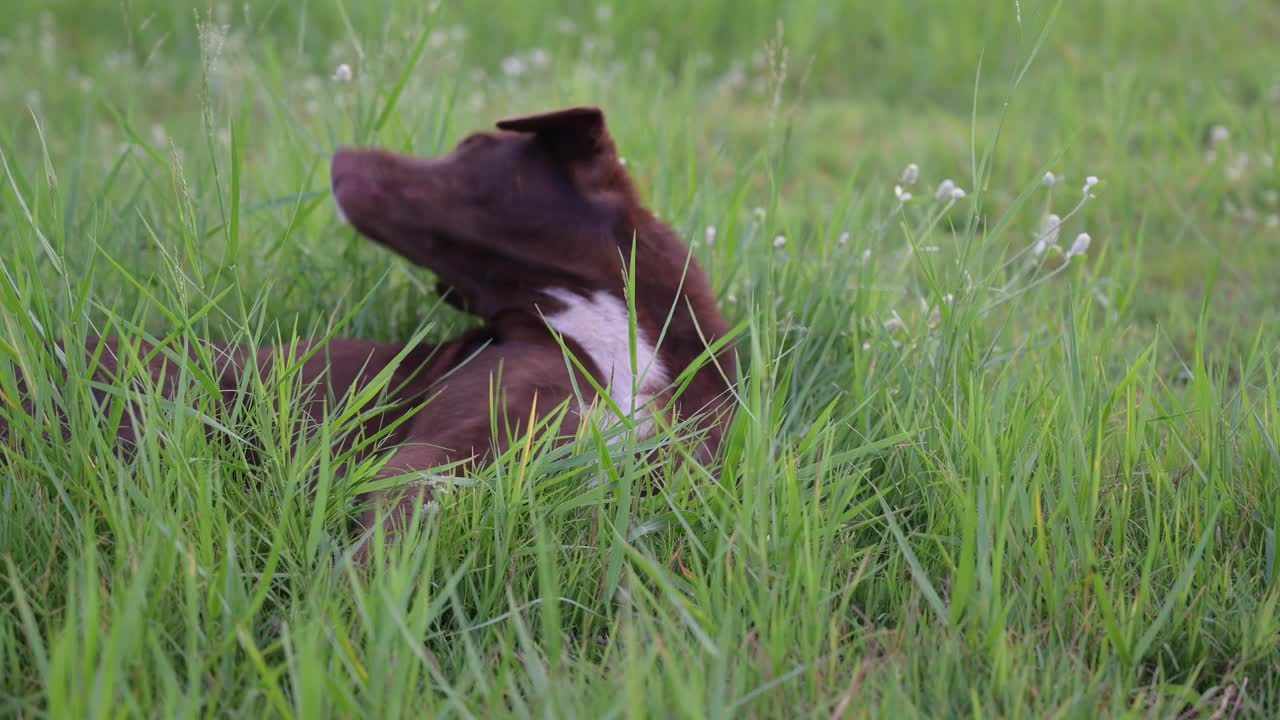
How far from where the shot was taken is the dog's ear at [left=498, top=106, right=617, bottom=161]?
220 cm

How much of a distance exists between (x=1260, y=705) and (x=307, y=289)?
7.23 feet

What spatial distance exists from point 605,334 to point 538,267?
0.21m

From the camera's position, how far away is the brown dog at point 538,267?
2.26 meters

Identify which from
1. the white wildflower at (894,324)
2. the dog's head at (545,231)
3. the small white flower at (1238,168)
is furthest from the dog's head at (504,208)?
the small white flower at (1238,168)

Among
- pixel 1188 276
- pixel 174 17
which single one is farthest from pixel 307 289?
pixel 174 17

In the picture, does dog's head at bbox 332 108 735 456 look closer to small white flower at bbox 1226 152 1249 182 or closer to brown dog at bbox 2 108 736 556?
brown dog at bbox 2 108 736 556

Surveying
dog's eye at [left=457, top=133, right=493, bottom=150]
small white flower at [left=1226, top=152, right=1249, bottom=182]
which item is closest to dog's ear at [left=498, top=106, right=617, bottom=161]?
dog's eye at [left=457, top=133, right=493, bottom=150]

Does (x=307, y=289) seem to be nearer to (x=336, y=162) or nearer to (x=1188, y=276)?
(x=336, y=162)

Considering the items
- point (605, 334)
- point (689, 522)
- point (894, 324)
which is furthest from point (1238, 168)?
point (689, 522)

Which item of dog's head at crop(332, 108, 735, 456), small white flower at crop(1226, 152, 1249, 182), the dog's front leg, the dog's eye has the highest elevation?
the dog's eye

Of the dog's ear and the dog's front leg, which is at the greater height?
the dog's ear

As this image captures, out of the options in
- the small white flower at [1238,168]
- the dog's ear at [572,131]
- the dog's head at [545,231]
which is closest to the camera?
the dog's ear at [572,131]

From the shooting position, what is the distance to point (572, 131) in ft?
7.54

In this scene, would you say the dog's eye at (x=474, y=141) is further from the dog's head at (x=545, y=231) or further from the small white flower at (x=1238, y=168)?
the small white flower at (x=1238, y=168)
